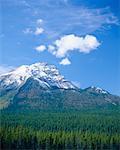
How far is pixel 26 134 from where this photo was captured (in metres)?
10.2

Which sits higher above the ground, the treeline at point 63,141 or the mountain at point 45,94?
the mountain at point 45,94

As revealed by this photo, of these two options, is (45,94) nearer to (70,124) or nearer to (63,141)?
(70,124)

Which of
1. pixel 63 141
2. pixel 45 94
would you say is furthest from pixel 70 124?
pixel 45 94

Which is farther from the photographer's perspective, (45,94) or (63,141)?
(45,94)

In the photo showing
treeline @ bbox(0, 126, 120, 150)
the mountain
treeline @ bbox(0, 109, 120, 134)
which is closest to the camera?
treeline @ bbox(0, 126, 120, 150)

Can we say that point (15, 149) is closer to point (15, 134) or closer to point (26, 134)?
point (15, 134)

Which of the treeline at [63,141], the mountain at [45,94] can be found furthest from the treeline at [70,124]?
the mountain at [45,94]

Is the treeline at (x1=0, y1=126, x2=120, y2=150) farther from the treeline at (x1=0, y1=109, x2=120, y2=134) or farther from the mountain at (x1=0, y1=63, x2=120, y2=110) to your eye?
the mountain at (x1=0, y1=63, x2=120, y2=110)

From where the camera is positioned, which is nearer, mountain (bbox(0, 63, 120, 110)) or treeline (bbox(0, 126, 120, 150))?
treeline (bbox(0, 126, 120, 150))

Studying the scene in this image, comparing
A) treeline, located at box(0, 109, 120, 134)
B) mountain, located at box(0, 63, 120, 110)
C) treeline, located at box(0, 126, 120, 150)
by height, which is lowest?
treeline, located at box(0, 126, 120, 150)

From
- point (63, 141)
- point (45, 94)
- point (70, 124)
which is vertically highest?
point (45, 94)

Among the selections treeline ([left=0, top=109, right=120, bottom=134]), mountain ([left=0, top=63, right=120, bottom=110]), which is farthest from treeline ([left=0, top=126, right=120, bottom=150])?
mountain ([left=0, top=63, right=120, bottom=110])

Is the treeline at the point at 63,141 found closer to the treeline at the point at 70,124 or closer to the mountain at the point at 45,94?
the treeline at the point at 70,124

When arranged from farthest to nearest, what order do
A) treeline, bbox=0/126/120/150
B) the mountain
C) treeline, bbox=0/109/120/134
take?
the mountain < treeline, bbox=0/109/120/134 < treeline, bbox=0/126/120/150
